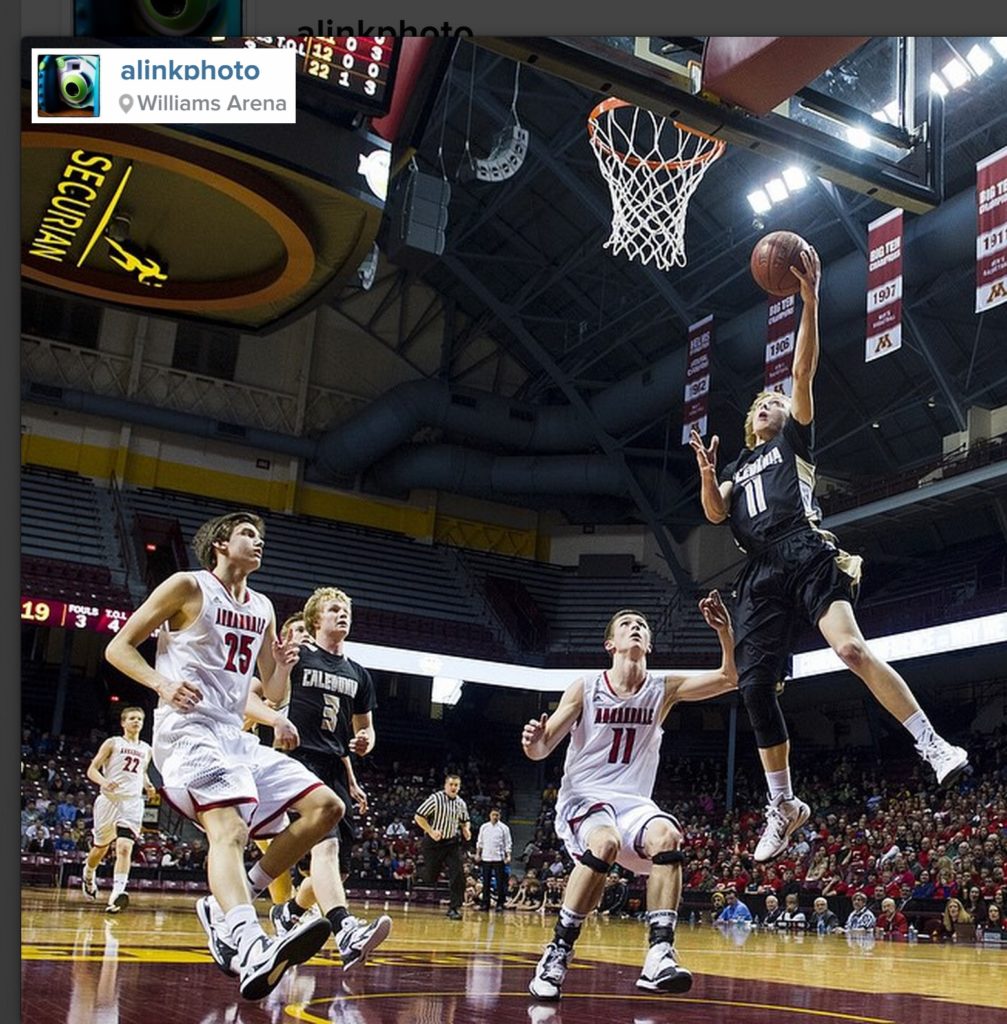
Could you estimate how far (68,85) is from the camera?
633 cm

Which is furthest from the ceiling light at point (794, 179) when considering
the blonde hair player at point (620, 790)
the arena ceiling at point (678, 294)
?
the blonde hair player at point (620, 790)

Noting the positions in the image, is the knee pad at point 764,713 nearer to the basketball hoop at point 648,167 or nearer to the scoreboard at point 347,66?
the basketball hoop at point 648,167

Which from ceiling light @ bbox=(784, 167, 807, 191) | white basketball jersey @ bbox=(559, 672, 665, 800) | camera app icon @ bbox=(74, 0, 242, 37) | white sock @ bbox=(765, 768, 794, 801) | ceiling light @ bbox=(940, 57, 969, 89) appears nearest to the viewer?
white basketball jersey @ bbox=(559, 672, 665, 800)

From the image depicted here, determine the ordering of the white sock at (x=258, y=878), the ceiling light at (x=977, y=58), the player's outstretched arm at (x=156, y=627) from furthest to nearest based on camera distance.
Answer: the ceiling light at (x=977, y=58) → the white sock at (x=258, y=878) → the player's outstretched arm at (x=156, y=627)

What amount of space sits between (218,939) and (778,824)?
393 centimetres

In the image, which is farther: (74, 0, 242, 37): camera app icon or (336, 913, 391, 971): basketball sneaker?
(74, 0, 242, 37): camera app icon

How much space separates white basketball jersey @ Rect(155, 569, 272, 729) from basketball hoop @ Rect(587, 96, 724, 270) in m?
4.46

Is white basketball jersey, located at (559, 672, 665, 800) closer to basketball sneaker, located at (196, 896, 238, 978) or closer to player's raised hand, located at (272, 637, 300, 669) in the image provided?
player's raised hand, located at (272, 637, 300, 669)

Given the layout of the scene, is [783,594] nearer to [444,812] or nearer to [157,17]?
[444,812]

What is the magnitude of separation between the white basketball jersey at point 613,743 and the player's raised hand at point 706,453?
1.80 m

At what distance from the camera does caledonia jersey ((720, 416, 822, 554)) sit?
7.31m

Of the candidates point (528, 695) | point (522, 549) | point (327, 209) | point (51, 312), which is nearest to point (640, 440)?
point (522, 549)

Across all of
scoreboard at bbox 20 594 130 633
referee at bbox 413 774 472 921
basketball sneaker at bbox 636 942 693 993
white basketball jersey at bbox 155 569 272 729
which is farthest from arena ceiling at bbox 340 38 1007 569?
scoreboard at bbox 20 594 130 633
